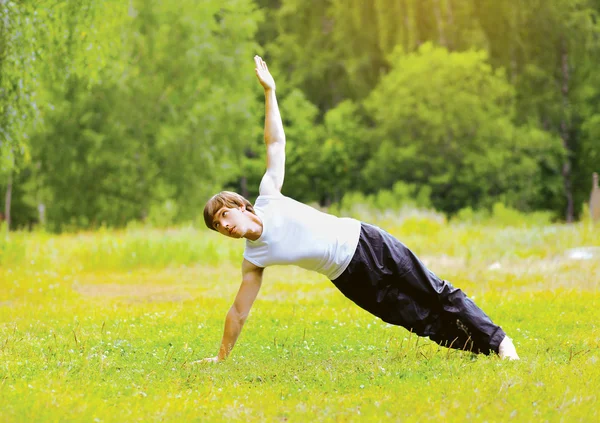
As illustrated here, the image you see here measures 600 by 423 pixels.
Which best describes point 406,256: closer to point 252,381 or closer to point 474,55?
point 252,381

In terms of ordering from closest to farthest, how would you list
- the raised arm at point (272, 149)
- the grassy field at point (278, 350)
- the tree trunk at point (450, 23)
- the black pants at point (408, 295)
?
1. the grassy field at point (278, 350)
2. the raised arm at point (272, 149)
3. the black pants at point (408, 295)
4. the tree trunk at point (450, 23)

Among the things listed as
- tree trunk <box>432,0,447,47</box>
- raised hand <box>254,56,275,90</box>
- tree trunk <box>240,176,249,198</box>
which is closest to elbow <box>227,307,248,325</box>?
raised hand <box>254,56,275,90</box>

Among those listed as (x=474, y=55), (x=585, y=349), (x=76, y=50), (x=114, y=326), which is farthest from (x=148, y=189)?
(x=585, y=349)

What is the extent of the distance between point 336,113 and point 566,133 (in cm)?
1105

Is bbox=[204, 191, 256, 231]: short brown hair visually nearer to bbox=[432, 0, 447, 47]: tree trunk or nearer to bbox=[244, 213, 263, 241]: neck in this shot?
bbox=[244, 213, 263, 241]: neck

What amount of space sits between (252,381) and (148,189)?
80.0 feet

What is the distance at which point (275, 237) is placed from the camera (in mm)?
5875

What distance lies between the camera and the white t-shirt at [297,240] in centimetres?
588

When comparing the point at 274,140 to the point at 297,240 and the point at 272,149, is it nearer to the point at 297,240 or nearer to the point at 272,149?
the point at 272,149

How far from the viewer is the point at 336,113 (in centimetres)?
4028

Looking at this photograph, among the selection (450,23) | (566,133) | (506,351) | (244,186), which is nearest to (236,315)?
(506,351)

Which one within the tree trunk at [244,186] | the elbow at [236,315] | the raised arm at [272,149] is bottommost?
the tree trunk at [244,186]

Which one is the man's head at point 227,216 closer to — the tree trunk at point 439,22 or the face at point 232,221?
the face at point 232,221

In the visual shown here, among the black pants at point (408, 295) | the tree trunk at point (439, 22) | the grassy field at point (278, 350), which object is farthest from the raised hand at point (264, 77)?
the tree trunk at point (439, 22)
